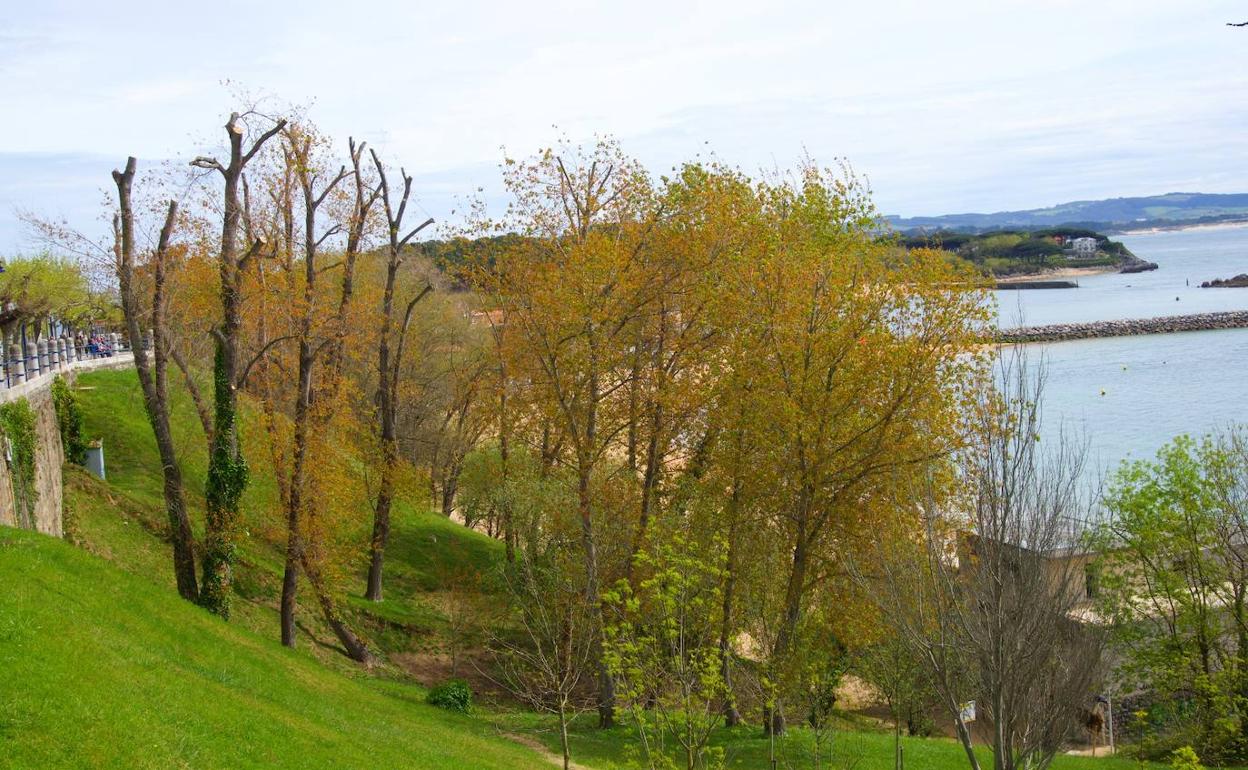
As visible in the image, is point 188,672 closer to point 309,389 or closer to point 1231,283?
point 309,389

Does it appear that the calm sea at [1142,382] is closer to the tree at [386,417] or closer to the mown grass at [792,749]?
the mown grass at [792,749]

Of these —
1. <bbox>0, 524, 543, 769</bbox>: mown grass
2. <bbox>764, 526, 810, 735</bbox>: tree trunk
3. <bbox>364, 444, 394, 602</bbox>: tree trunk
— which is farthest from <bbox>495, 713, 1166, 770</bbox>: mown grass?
<bbox>364, 444, 394, 602</bbox>: tree trunk

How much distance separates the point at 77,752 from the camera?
10609 millimetres

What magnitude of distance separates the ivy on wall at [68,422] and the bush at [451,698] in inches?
463

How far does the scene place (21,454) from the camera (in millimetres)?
21250

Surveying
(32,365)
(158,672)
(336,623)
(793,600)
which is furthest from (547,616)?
(32,365)

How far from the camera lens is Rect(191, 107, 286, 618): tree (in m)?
22.5

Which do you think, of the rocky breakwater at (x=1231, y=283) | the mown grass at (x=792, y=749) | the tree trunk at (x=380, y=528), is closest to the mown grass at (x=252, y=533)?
the tree trunk at (x=380, y=528)

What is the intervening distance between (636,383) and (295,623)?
11.3 metres

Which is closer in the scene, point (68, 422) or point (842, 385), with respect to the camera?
point (842, 385)

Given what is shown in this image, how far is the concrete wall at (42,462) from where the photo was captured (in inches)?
790

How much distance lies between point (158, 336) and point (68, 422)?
336 inches

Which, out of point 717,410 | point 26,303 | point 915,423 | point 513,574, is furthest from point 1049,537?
point 26,303

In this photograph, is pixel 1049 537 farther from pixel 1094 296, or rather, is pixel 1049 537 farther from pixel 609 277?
pixel 1094 296
